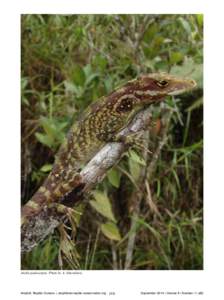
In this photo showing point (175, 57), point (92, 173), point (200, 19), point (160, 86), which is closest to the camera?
point (92, 173)

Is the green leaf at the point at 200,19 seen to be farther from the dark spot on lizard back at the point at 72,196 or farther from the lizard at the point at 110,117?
the dark spot on lizard back at the point at 72,196

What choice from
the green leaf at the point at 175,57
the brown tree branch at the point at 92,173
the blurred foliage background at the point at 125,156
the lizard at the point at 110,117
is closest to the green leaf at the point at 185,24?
the blurred foliage background at the point at 125,156

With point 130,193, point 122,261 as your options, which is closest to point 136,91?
point 130,193

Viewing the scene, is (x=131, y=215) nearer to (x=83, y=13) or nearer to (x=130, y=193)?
(x=130, y=193)

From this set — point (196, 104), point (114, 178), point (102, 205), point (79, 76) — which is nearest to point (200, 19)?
point (196, 104)

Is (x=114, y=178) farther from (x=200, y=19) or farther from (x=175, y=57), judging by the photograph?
(x=200, y=19)

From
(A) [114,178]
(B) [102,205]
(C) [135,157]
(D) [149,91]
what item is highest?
(D) [149,91]

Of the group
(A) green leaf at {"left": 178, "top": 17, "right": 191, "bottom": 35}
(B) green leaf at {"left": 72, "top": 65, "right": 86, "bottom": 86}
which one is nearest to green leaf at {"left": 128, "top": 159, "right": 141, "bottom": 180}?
(B) green leaf at {"left": 72, "top": 65, "right": 86, "bottom": 86}
